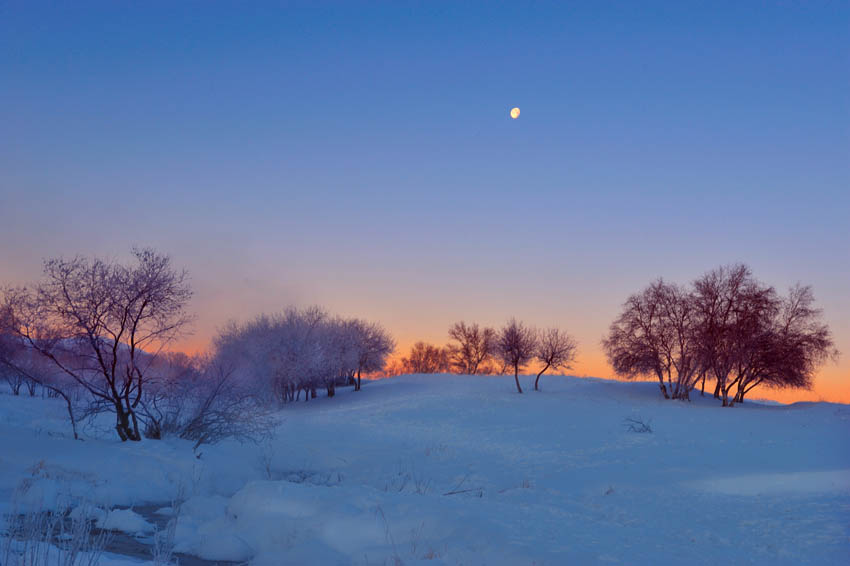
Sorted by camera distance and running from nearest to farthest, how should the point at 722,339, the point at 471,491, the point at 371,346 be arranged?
the point at 471,491 → the point at 722,339 → the point at 371,346

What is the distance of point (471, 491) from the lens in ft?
40.0

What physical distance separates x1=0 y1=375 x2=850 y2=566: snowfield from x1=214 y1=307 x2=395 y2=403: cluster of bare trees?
1890 cm

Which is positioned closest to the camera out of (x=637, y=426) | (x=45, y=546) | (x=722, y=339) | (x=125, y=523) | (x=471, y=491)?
(x=45, y=546)

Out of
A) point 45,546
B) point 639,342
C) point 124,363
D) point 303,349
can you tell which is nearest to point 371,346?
point 303,349

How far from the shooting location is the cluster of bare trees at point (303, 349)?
41.9 metres

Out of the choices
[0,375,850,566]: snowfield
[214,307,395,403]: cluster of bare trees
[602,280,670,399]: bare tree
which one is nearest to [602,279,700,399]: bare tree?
[602,280,670,399]: bare tree

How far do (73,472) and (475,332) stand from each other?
6038cm

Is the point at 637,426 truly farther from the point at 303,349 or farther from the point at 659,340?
the point at 303,349

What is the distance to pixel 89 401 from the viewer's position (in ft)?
45.7

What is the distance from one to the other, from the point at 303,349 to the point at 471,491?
3214cm

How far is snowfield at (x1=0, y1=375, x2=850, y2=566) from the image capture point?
23.2 feet

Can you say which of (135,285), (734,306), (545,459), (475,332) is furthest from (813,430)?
(475,332)

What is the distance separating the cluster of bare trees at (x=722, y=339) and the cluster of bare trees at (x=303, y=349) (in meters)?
22.3

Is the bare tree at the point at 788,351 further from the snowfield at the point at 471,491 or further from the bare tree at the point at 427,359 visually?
the bare tree at the point at 427,359
